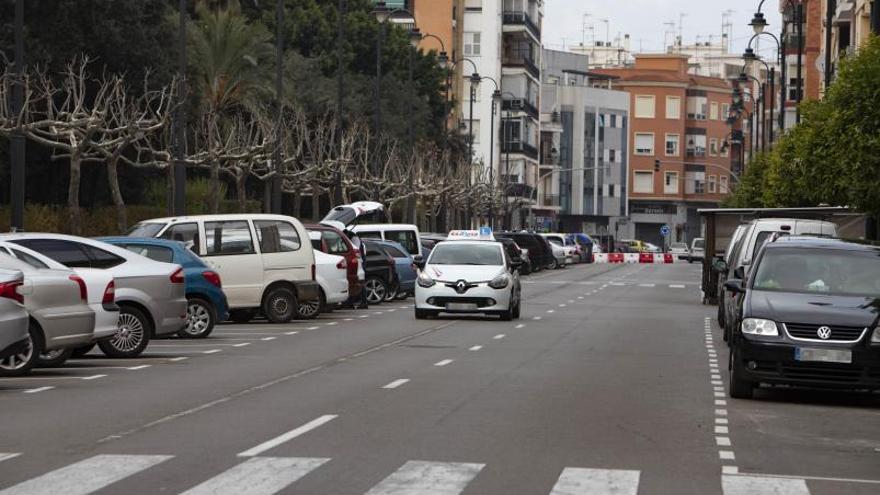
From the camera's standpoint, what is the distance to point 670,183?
561 feet

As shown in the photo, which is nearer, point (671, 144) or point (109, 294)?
point (109, 294)

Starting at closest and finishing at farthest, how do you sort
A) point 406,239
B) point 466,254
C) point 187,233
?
point 187,233 < point 466,254 < point 406,239

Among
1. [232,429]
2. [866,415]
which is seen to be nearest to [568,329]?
[866,415]

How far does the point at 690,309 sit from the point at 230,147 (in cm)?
1860

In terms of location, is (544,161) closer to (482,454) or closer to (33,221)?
(33,221)

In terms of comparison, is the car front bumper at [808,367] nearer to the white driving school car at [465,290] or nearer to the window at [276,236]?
the window at [276,236]

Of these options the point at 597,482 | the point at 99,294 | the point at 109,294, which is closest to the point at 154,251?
the point at 99,294

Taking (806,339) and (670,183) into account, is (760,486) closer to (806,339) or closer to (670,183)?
(806,339)

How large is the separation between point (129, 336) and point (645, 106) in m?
147

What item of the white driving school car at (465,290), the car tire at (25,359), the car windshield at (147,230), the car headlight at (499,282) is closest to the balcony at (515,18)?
the white driving school car at (465,290)

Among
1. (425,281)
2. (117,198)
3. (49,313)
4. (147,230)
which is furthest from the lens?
(117,198)

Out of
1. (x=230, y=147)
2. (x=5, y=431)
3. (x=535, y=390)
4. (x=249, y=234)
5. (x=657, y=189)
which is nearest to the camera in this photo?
(x=5, y=431)

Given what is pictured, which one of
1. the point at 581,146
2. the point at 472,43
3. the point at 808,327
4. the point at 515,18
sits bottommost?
the point at 808,327

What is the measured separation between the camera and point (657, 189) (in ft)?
559
